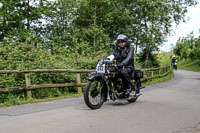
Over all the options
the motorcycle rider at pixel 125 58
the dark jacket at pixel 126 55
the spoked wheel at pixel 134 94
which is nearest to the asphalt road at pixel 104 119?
the spoked wheel at pixel 134 94

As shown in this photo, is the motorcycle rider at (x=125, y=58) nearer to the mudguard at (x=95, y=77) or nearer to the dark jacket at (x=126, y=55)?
the dark jacket at (x=126, y=55)

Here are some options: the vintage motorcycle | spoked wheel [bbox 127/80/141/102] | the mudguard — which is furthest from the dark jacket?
the mudguard

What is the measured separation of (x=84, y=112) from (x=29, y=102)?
2558 mm

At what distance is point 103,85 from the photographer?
6.49m

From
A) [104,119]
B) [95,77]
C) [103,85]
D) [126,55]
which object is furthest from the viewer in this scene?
[126,55]

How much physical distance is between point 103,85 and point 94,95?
0.42 metres

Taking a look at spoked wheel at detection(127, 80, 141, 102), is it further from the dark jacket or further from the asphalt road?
the dark jacket

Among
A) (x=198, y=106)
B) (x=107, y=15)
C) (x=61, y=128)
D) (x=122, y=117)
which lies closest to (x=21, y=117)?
(x=61, y=128)

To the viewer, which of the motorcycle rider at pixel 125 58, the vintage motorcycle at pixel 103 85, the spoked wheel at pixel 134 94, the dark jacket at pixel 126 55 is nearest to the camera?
the vintage motorcycle at pixel 103 85

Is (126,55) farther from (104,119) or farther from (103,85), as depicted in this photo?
(104,119)

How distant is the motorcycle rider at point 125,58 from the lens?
6773 millimetres

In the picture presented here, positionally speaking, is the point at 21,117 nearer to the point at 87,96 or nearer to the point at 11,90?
the point at 87,96

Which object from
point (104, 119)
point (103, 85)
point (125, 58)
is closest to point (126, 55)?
point (125, 58)

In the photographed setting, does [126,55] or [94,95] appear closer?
[94,95]
